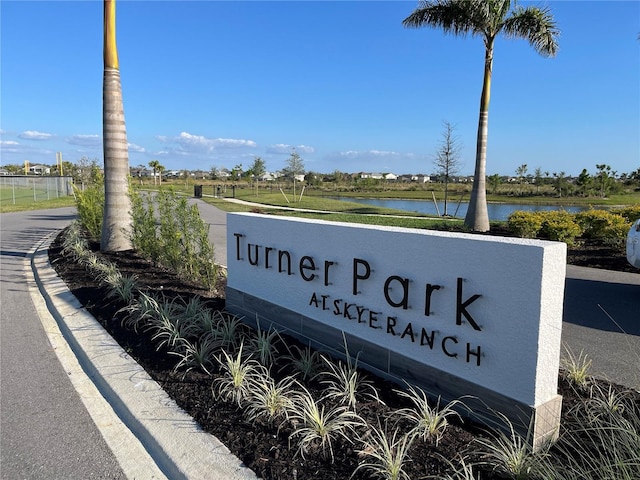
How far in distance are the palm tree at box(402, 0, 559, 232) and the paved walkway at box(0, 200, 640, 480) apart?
338 inches

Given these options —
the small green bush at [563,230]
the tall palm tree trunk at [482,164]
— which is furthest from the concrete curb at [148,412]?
the tall palm tree trunk at [482,164]

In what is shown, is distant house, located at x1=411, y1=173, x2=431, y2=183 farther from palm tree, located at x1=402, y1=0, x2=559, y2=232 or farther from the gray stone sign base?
the gray stone sign base

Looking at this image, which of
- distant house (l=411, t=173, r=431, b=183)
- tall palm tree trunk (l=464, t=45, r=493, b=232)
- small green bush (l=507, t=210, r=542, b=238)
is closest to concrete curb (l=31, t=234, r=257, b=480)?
small green bush (l=507, t=210, r=542, b=238)

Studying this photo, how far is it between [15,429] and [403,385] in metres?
2.90

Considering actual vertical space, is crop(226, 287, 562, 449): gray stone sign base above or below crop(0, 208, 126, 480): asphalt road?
above

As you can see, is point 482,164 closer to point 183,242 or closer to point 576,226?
point 576,226

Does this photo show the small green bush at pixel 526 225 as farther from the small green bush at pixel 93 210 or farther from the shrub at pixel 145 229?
the small green bush at pixel 93 210

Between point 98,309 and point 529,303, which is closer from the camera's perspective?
point 529,303

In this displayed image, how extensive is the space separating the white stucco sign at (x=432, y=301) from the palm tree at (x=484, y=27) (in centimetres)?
1216

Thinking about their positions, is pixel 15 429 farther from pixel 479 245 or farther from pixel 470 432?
pixel 479 245

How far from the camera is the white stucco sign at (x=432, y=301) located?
2775mm

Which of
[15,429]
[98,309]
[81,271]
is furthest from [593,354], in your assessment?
[81,271]

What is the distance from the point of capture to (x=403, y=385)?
3529 mm

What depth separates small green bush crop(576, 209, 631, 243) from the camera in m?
10.9
